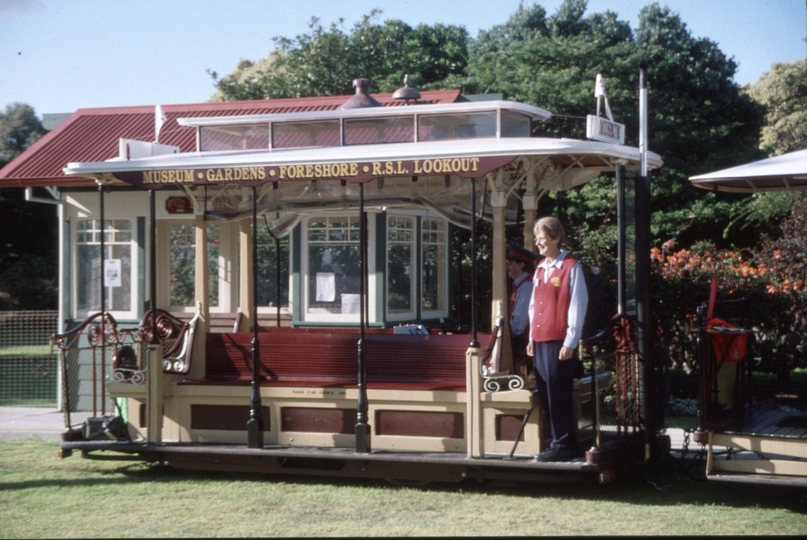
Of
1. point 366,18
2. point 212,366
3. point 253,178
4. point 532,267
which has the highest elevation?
point 366,18

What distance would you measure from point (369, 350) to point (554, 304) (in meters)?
1.82

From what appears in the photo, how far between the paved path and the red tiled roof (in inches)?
115

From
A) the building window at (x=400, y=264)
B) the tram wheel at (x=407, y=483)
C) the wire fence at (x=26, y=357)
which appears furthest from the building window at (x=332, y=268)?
the tram wheel at (x=407, y=483)

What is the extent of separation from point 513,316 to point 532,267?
43cm

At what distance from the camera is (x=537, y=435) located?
25.0 ft

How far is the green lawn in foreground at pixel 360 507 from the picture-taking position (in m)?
6.53

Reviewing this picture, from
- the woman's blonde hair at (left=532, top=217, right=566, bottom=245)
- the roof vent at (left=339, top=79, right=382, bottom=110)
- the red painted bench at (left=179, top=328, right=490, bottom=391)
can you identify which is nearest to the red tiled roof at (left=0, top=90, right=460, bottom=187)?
the roof vent at (left=339, top=79, right=382, bottom=110)

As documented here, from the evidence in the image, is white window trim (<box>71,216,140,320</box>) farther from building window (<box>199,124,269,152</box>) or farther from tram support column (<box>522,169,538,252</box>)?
tram support column (<box>522,169,538,252</box>)

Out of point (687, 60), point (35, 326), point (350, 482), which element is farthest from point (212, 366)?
point (687, 60)

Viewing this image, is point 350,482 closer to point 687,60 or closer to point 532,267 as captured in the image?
point 532,267

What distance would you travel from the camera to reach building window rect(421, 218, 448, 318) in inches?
522

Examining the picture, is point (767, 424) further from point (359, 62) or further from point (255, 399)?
point (359, 62)

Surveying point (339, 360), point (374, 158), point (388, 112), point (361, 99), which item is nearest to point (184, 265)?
point (361, 99)

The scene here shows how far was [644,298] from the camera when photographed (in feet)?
26.5
